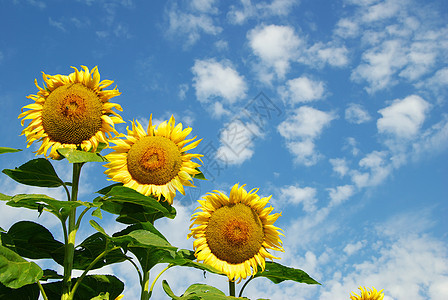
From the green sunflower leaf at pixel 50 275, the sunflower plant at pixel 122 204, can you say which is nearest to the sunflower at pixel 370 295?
the sunflower plant at pixel 122 204

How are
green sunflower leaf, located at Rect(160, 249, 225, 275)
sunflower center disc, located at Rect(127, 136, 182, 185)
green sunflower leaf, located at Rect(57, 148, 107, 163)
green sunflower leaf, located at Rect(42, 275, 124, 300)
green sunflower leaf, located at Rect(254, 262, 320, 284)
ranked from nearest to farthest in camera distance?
green sunflower leaf, located at Rect(57, 148, 107, 163) → green sunflower leaf, located at Rect(160, 249, 225, 275) → sunflower center disc, located at Rect(127, 136, 182, 185) → green sunflower leaf, located at Rect(254, 262, 320, 284) → green sunflower leaf, located at Rect(42, 275, 124, 300)

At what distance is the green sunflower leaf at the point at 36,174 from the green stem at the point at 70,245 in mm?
191

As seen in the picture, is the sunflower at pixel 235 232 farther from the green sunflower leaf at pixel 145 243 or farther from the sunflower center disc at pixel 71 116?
the sunflower center disc at pixel 71 116

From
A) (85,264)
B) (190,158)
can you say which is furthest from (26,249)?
(190,158)

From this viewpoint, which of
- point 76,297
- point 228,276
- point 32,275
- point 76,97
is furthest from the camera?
point 76,297

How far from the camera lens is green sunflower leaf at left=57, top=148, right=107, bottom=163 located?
12.9 ft

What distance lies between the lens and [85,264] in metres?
4.80

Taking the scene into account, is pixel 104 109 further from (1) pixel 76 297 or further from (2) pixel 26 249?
(1) pixel 76 297

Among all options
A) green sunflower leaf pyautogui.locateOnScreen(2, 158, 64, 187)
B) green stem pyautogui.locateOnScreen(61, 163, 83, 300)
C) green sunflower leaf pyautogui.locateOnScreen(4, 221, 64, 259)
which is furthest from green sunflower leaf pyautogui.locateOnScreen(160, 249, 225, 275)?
green sunflower leaf pyautogui.locateOnScreen(2, 158, 64, 187)

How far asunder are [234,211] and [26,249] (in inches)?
82.2

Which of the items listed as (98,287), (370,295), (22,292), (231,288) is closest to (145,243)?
(231,288)

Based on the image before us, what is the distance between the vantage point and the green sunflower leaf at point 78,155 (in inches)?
155

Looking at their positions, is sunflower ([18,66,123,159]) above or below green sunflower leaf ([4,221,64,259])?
above

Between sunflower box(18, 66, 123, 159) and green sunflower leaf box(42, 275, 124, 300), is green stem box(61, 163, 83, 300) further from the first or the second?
green sunflower leaf box(42, 275, 124, 300)
